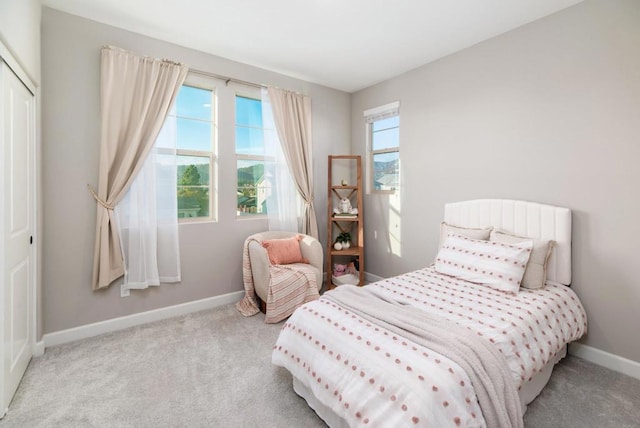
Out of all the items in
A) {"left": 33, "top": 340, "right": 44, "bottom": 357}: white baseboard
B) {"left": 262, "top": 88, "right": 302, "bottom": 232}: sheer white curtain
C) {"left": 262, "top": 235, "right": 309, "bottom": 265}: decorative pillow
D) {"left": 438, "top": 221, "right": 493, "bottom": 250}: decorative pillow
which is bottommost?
{"left": 33, "top": 340, "right": 44, "bottom": 357}: white baseboard

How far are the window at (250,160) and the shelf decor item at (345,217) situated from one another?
880 mm

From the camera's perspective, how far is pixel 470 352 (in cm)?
140

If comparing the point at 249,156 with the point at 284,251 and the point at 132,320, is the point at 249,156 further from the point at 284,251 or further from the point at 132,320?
the point at 132,320

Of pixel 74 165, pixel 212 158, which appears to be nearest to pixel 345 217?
pixel 212 158

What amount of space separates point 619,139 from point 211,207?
3.55m

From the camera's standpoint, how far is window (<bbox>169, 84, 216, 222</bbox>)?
10.3 ft

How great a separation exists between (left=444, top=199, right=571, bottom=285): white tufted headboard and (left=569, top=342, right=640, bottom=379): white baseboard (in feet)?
1.70

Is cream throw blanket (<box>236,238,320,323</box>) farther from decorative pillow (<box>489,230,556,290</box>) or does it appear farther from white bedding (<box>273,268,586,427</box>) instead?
decorative pillow (<box>489,230,556,290</box>)

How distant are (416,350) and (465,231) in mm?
1688

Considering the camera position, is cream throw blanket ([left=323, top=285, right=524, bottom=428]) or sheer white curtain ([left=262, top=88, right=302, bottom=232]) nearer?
cream throw blanket ([left=323, top=285, right=524, bottom=428])

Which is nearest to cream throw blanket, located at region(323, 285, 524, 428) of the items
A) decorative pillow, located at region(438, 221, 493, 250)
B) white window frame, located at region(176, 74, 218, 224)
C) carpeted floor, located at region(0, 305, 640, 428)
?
carpeted floor, located at region(0, 305, 640, 428)

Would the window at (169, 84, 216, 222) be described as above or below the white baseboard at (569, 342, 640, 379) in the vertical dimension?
above

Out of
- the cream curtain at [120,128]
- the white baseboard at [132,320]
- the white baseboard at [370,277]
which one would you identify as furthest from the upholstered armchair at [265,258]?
the cream curtain at [120,128]

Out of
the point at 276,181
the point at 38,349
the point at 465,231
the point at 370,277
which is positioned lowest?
the point at 38,349
